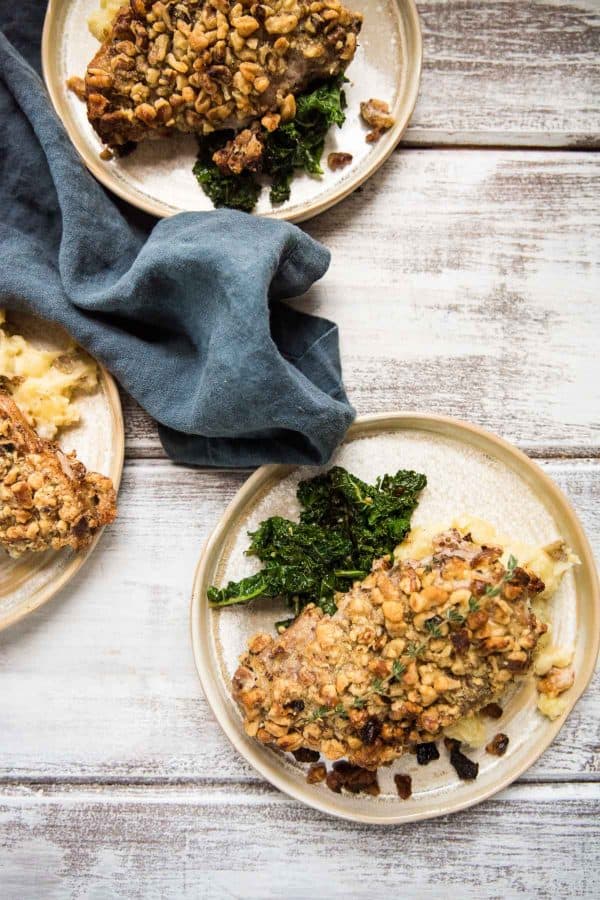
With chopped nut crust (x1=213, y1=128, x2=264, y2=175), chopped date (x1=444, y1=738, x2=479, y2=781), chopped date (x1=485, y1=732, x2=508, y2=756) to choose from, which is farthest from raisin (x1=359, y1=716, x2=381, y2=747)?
chopped nut crust (x1=213, y1=128, x2=264, y2=175)

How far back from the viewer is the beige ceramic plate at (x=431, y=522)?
2.63m

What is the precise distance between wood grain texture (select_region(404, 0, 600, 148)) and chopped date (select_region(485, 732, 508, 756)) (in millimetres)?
2080

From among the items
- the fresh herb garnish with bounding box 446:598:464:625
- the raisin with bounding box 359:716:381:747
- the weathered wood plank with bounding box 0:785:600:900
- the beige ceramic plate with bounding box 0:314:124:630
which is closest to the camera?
the fresh herb garnish with bounding box 446:598:464:625

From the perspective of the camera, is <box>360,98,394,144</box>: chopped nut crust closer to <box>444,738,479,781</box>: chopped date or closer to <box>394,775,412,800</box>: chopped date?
<box>444,738,479,781</box>: chopped date

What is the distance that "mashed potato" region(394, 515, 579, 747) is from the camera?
8.46 feet

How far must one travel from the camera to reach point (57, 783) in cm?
289

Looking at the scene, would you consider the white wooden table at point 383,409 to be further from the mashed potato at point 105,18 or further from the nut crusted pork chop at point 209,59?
the mashed potato at point 105,18

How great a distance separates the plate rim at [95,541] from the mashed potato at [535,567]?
39.1 inches

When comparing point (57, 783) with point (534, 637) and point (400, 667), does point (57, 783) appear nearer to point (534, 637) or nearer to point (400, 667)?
point (400, 667)

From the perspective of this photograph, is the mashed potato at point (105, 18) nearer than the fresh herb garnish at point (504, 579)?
No

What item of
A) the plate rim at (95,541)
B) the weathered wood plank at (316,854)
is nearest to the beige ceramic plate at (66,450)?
the plate rim at (95,541)

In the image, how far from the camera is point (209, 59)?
2445mm

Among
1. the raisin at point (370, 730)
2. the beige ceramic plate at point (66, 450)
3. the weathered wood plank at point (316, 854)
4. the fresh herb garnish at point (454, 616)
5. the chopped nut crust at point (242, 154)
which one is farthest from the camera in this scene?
the weathered wood plank at point (316, 854)

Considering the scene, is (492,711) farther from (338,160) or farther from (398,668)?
(338,160)
